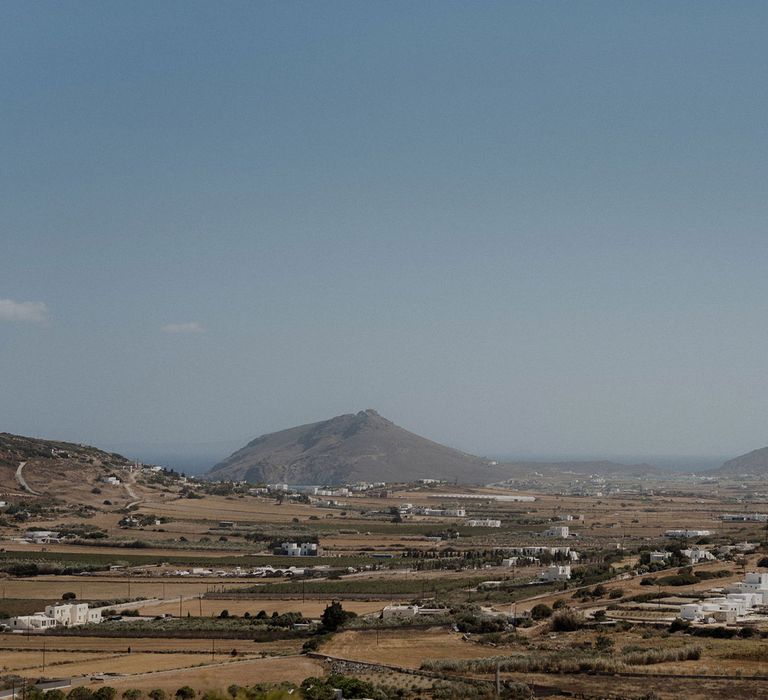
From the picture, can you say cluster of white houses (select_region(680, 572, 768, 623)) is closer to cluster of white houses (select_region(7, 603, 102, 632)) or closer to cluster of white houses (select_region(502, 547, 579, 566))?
cluster of white houses (select_region(502, 547, 579, 566))

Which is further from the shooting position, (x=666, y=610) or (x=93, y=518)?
(x=93, y=518)

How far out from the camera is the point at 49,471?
408 ft

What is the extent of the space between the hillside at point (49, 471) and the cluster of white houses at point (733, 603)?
248 feet

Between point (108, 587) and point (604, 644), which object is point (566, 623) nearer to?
point (604, 644)

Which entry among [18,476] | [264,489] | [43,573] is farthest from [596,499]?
[43,573]

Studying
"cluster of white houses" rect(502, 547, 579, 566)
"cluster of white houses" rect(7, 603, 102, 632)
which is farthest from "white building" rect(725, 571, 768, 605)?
"cluster of white houses" rect(7, 603, 102, 632)

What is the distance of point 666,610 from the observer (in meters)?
50.0

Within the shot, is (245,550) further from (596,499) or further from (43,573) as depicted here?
(596,499)

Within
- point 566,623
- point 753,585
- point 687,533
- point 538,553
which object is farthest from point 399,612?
point 687,533

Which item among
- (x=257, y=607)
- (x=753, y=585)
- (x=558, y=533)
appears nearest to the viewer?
(x=753, y=585)

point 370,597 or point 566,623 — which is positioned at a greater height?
point 566,623

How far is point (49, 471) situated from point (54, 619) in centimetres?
7349

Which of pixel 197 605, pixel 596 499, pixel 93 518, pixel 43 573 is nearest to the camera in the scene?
pixel 197 605

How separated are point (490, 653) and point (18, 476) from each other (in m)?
87.5
